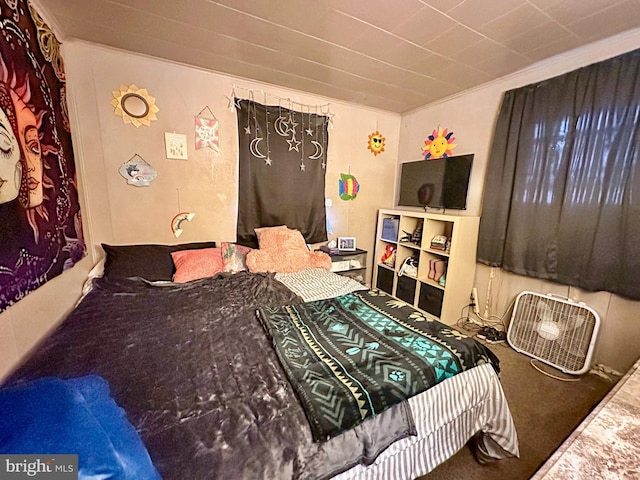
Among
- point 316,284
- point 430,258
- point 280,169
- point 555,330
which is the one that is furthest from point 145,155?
point 555,330

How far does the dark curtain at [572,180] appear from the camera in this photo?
1670 mm

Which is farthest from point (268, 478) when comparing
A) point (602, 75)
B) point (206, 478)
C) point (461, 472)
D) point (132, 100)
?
point (602, 75)

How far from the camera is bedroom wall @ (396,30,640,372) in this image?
5.80 feet

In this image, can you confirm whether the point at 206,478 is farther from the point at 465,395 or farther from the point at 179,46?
the point at 179,46

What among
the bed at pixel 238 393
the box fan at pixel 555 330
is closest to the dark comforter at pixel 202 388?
the bed at pixel 238 393

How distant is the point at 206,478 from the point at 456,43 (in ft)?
8.56

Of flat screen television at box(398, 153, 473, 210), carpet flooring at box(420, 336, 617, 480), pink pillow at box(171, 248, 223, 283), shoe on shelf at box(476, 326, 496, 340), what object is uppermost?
flat screen television at box(398, 153, 473, 210)

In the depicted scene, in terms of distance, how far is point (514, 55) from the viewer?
1.95 meters

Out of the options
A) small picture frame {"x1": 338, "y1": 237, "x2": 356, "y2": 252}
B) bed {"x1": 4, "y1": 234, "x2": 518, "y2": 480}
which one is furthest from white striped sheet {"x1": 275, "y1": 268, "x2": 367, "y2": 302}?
small picture frame {"x1": 338, "y1": 237, "x2": 356, "y2": 252}

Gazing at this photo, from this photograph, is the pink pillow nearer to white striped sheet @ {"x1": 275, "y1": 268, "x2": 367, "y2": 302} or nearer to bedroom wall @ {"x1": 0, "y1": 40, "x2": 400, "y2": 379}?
bedroom wall @ {"x1": 0, "y1": 40, "x2": 400, "y2": 379}

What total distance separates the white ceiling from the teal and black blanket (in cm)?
178

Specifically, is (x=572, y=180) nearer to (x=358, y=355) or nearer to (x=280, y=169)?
(x=358, y=355)

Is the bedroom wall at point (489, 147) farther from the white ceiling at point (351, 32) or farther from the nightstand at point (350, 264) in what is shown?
the nightstand at point (350, 264)

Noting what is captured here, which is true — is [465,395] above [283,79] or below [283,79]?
below
